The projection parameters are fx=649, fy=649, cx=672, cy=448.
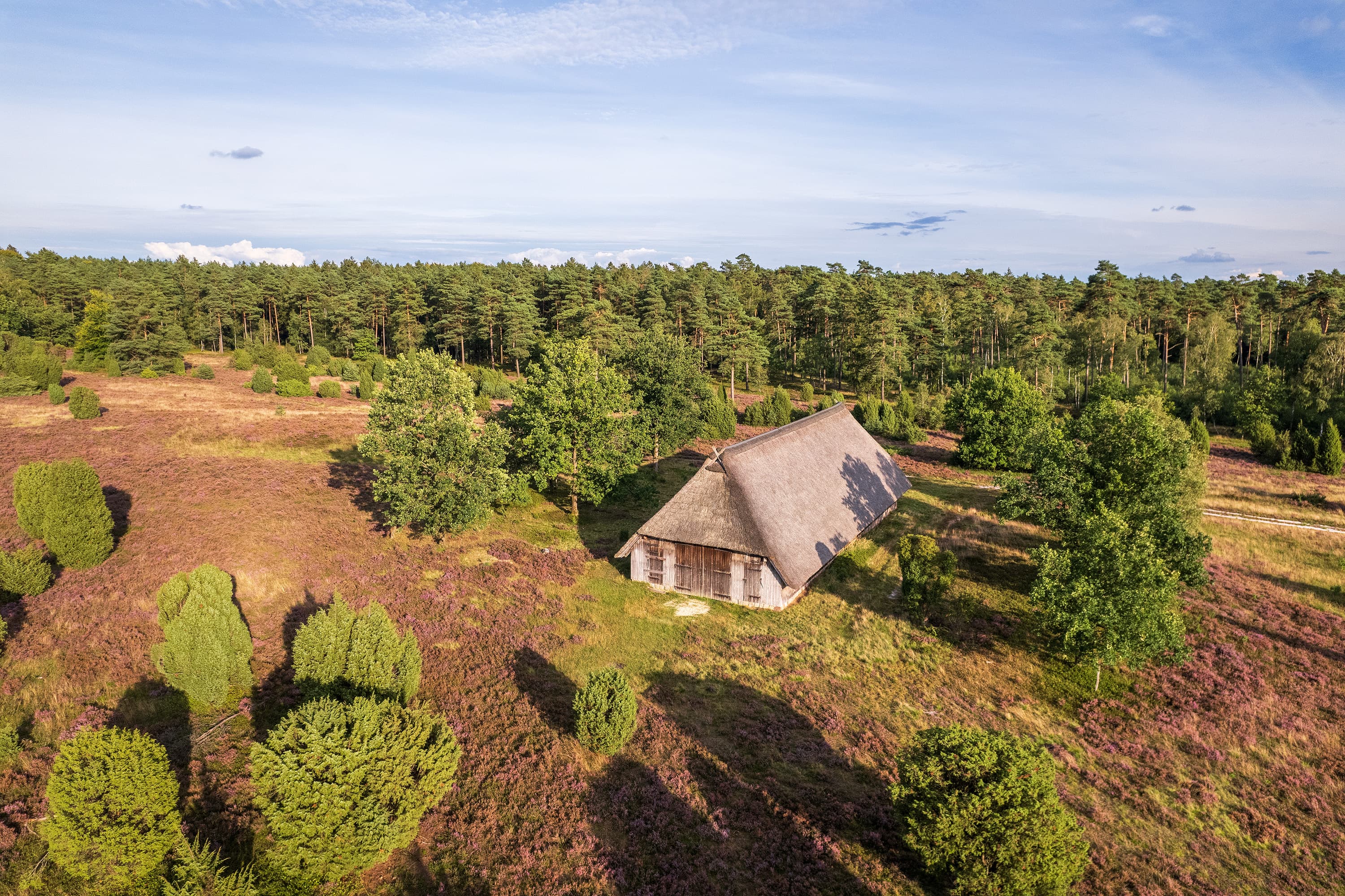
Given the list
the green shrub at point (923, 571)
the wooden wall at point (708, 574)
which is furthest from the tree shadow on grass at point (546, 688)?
the green shrub at point (923, 571)

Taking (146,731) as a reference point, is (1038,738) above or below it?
below

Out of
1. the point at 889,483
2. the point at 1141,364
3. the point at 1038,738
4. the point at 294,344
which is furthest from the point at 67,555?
the point at 1141,364

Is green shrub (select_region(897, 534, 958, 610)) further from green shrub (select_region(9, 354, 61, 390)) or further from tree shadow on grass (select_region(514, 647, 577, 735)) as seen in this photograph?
green shrub (select_region(9, 354, 61, 390))

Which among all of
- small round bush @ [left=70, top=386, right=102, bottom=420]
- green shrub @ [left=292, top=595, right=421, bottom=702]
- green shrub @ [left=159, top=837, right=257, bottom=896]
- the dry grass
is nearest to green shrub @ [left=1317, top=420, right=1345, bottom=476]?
the dry grass

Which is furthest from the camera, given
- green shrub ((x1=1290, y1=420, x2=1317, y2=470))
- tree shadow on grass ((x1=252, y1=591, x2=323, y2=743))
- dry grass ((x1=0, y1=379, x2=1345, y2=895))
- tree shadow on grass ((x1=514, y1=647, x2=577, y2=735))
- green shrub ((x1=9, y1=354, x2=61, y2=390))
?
green shrub ((x1=9, y1=354, x2=61, y2=390))

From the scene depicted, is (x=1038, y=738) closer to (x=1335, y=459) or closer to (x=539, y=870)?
(x=539, y=870)

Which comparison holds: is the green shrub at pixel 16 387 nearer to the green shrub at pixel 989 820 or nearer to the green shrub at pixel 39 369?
the green shrub at pixel 39 369
